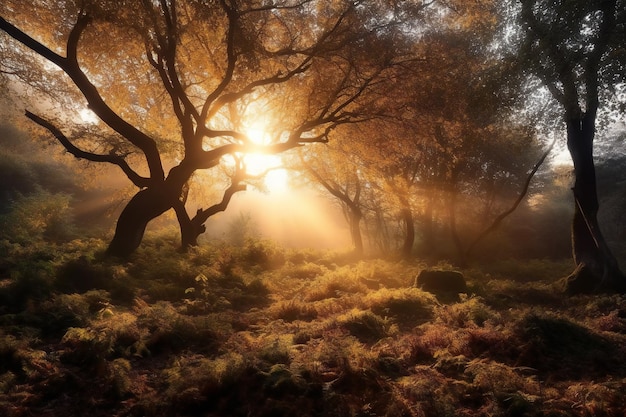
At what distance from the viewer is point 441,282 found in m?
13.5

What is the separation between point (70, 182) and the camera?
3388 cm

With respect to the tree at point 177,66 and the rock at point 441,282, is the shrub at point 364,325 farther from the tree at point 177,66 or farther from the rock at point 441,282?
the tree at point 177,66

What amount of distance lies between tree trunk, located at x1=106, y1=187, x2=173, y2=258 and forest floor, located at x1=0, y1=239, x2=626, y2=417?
2014 mm

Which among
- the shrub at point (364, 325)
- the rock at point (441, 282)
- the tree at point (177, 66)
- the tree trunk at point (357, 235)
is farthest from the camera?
the tree trunk at point (357, 235)

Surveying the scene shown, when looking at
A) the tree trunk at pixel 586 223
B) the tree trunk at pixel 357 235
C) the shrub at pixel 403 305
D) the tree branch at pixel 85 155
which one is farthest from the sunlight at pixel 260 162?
the tree trunk at pixel 586 223

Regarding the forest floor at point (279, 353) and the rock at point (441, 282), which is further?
the rock at point (441, 282)

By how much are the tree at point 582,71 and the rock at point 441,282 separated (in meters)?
3.94

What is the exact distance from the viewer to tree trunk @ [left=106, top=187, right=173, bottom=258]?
45.8ft

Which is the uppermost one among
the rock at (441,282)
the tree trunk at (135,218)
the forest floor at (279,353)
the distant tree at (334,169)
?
the distant tree at (334,169)

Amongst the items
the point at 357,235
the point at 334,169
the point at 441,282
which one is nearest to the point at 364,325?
the point at 441,282

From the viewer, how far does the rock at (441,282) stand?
13312 mm

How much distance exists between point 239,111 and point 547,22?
13.6 meters

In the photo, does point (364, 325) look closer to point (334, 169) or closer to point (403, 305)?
point (403, 305)

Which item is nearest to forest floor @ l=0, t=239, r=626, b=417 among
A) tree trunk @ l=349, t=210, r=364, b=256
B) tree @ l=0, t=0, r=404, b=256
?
tree @ l=0, t=0, r=404, b=256
